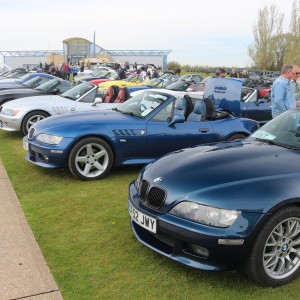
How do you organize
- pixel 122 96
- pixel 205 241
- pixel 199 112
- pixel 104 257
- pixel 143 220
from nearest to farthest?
pixel 205 241, pixel 143 220, pixel 104 257, pixel 199 112, pixel 122 96

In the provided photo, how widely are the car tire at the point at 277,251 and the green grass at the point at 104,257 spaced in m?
0.10

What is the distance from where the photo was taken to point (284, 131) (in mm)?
4336

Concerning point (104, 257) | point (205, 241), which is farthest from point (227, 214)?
point (104, 257)

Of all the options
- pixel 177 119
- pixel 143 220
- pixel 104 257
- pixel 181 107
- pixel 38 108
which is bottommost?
pixel 104 257

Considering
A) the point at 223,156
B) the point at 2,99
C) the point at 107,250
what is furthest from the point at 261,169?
the point at 2,99

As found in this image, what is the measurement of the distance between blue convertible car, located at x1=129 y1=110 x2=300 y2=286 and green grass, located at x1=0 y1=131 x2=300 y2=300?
23 centimetres

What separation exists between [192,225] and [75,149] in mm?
3193

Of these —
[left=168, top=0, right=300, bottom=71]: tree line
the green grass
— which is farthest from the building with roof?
the green grass

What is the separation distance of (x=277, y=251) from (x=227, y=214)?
591 mm

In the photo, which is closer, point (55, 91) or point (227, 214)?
point (227, 214)

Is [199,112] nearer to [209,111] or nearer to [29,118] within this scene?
[209,111]

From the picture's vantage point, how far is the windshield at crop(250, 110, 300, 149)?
4.14 meters

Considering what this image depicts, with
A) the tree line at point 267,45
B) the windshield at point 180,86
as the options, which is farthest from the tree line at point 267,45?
the windshield at point 180,86

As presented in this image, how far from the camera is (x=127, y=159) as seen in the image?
621 centimetres
